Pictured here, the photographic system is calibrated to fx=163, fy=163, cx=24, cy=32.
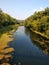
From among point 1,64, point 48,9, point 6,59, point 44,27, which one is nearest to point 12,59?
point 6,59

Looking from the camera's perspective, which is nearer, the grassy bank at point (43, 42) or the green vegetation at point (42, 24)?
the grassy bank at point (43, 42)

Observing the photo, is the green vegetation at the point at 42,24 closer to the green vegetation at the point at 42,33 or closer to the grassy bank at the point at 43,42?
the green vegetation at the point at 42,33

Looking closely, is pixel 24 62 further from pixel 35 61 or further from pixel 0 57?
pixel 0 57

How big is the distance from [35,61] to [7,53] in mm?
8188

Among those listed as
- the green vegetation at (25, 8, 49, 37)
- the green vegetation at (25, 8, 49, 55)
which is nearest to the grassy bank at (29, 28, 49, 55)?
the green vegetation at (25, 8, 49, 55)

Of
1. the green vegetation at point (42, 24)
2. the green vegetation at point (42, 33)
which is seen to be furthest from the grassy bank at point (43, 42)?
the green vegetation at point (42, 24)

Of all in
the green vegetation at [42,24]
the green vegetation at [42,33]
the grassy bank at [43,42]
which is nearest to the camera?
the grassy bank at [43,42]

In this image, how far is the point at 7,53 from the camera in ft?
121

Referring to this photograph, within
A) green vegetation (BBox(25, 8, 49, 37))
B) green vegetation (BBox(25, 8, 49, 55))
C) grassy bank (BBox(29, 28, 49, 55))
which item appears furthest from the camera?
green vegetation (BBox(25, 8, 49, 37))

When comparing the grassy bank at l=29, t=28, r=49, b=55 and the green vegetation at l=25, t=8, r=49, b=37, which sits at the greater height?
the green vegetation at l=25, t=8, r=49, b=37

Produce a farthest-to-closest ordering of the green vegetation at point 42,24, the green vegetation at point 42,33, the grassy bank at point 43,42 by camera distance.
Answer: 1. the green vegetation at point 42,24
2. the green vegetation at point 42,33
3. the grassy bank at point 43,42

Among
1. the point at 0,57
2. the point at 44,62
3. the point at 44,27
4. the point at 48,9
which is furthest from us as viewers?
the point at 48,9

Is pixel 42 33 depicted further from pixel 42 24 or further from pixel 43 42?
pixel 43 42

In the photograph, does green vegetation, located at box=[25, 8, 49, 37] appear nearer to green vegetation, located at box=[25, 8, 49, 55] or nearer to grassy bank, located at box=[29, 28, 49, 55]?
green vegetation, located at box=[25, 8, 49, 55]
